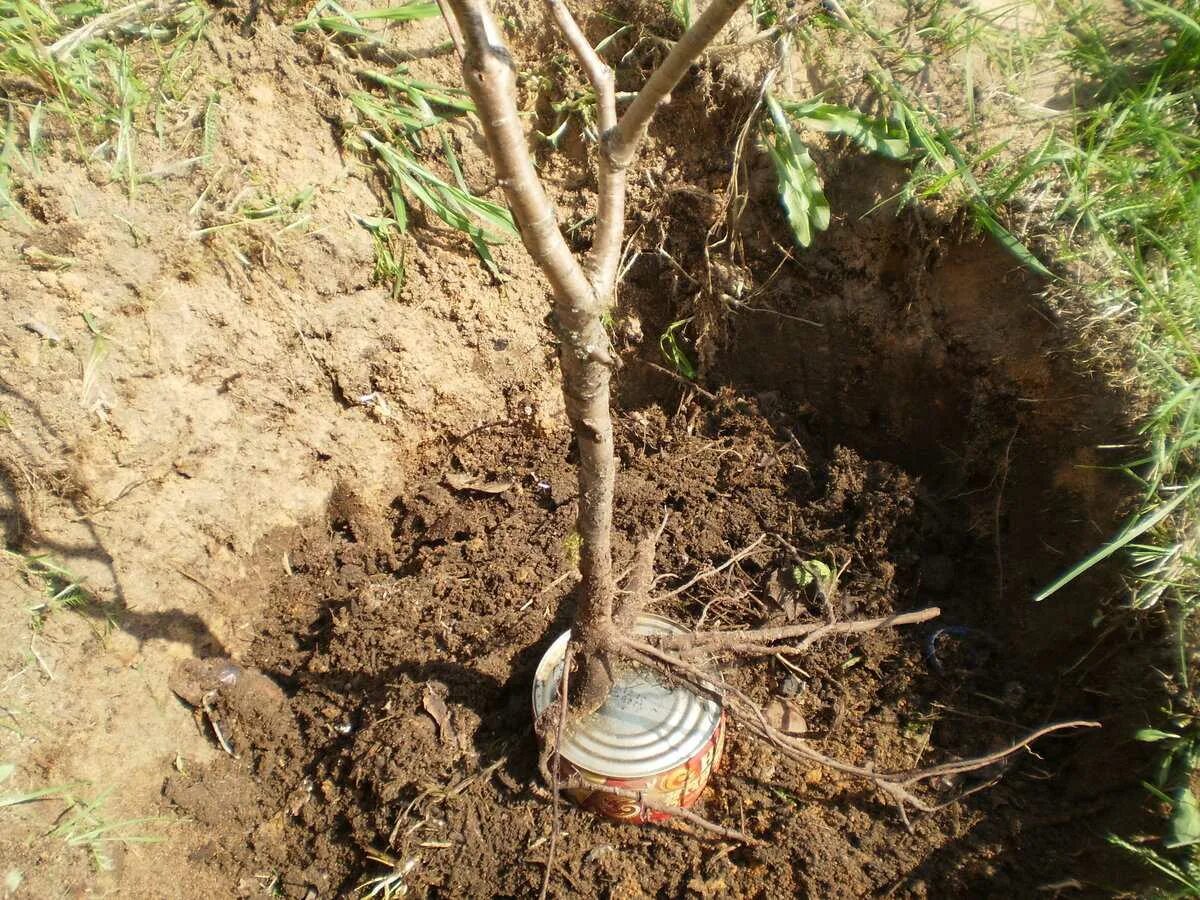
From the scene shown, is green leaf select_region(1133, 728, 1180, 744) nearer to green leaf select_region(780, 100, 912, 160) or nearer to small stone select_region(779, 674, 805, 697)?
small stone select_region(779, 674, 805, 697)

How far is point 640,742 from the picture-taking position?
168cm

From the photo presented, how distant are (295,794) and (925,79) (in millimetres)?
2420

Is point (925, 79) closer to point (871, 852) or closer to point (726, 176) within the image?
point (726, 176)

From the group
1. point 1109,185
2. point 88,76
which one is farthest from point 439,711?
point 1109,185

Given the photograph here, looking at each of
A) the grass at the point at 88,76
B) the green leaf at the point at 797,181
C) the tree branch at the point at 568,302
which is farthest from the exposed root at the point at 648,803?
the grass at the point at 88,76

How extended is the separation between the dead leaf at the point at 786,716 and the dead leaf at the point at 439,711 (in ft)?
2.51

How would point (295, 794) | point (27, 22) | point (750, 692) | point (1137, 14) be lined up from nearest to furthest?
point (27, 22) < point (295, 794) < point (750, 692) < point (1137, 14)

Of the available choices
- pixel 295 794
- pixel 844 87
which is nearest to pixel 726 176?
pixel 844 87

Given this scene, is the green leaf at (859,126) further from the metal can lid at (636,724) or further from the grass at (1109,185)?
the metal can lid at (636,724)

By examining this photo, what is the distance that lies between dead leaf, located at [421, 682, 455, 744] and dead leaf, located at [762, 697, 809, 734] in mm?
766

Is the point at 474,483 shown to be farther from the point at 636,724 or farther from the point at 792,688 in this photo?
the point at 792,688

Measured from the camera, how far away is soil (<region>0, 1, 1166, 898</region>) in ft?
5.38

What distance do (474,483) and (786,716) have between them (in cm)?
105

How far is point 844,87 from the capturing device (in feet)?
6.80
